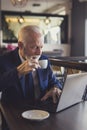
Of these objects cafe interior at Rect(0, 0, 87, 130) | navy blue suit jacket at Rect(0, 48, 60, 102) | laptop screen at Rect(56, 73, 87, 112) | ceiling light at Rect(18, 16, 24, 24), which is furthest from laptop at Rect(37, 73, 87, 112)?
ceiling light at Rect(18, 16, 24, 24)

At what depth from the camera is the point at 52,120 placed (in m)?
1.30

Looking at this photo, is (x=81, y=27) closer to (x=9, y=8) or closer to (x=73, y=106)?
(x=9, y=8)

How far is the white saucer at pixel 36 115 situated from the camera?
1288mm

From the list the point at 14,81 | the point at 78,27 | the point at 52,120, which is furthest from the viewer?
the point at 78,27

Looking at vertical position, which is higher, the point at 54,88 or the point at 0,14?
the point at 0,14

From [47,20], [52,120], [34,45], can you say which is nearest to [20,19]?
[47,20]

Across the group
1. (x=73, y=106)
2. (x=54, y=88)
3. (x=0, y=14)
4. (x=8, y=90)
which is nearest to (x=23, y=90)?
(x=8, y=90)

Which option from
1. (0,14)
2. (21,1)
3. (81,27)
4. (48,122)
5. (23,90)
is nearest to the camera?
(48,122)

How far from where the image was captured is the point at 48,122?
127 centimetres

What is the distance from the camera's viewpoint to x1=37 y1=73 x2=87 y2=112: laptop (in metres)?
1.38

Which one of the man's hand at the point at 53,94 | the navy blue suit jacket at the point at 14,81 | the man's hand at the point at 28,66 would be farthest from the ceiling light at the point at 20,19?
the man's hand at the point at 28,66

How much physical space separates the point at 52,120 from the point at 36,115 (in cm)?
9

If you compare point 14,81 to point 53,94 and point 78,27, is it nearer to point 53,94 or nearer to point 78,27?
point 53,94

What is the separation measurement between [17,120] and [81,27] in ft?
19.5
